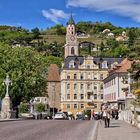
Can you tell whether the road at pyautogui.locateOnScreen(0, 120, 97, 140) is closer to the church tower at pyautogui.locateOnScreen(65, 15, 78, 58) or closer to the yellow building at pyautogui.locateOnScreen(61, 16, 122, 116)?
the yellow building at pyautogui.locateOnScreen(61, 16, 122, 116)

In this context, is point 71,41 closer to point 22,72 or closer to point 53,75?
point 53,75

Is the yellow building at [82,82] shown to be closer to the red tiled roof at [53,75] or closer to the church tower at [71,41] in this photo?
the red tiled roof at [53,75]

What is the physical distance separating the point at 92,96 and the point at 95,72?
703cm

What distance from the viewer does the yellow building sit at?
4722 inches

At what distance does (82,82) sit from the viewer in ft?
401

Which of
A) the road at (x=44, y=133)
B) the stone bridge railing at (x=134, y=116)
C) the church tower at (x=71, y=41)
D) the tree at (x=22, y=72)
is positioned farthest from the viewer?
the church tower at (x=71, y=41)

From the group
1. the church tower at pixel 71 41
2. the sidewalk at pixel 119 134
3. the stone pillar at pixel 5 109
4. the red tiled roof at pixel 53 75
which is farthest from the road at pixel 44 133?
the church tower at pixel 71 41

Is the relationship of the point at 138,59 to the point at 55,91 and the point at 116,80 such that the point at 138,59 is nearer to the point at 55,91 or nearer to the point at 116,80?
the point at 116,80

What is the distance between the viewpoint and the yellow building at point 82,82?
11994cm

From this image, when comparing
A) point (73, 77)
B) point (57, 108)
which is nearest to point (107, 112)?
point (73, 77)

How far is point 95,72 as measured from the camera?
12088 centimetres

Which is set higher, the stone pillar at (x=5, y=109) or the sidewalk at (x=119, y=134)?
the stone pillar at (x=5, y=109)

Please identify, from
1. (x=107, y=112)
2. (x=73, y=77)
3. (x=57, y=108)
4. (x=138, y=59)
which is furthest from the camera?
(x=57, y=108)

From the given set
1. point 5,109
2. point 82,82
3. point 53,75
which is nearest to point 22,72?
point 5,109
